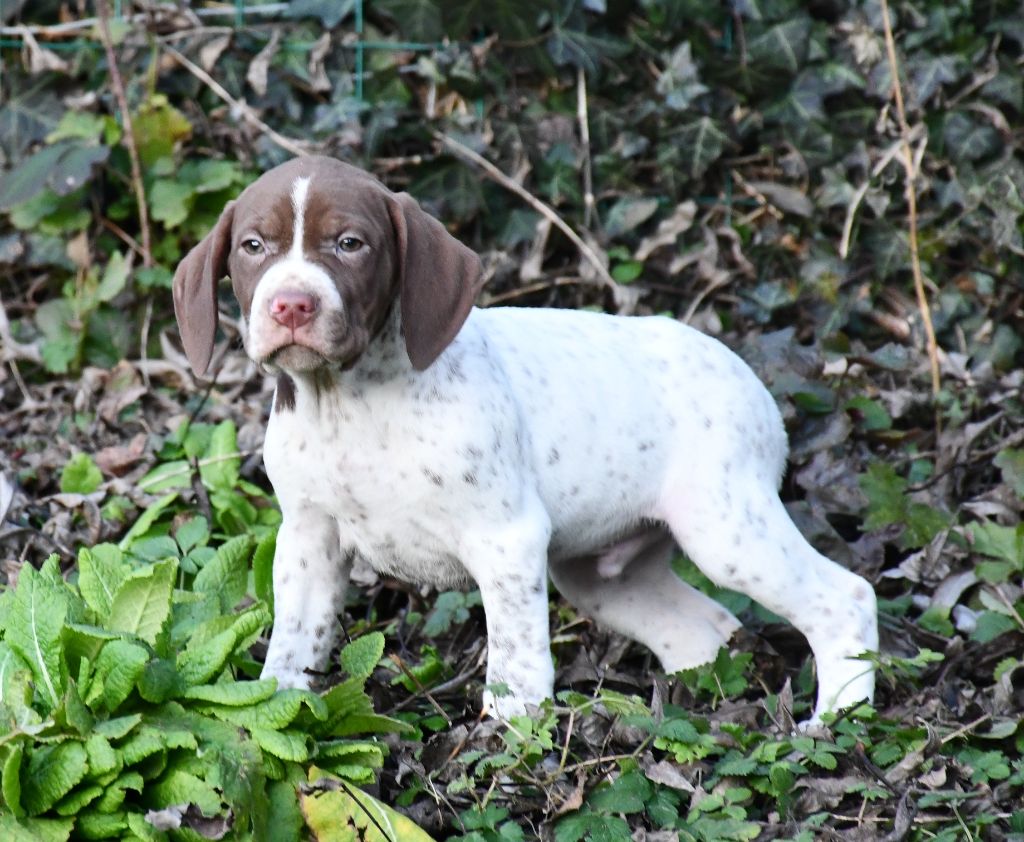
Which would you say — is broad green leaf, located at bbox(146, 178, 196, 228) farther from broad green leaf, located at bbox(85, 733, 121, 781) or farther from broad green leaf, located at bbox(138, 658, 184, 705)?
broad green leaf, located at bbox(85, 733, 121, 781)

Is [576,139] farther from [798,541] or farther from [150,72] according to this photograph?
[798,541]

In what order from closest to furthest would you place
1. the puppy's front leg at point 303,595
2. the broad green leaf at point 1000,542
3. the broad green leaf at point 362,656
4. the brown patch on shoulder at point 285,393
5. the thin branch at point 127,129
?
the broad green leaf at point 362,656, the brown patch on shoulder at point 285,393, the puppy's front leg at point 303,595, the broad green leaf at point 1000,542, the thin branch at point 127,129

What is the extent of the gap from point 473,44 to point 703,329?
5.26ft

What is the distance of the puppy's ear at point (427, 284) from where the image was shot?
3773 millimetres

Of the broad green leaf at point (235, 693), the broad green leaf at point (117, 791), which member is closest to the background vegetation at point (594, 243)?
the broad green leaf at point (235, 693)

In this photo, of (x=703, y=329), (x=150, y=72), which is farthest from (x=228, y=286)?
(x=703, y=329)

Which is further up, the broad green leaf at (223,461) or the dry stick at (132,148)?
the dry stick at (132,148)

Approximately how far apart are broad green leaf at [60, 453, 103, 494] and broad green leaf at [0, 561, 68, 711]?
213cm

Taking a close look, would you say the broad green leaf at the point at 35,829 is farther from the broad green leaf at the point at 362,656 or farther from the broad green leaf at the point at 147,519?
the broad green leaf at the point at 147,519

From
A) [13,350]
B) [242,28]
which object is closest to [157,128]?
[242,28]

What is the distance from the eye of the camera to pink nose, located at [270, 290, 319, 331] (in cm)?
353

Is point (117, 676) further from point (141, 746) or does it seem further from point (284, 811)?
point (284, 811)

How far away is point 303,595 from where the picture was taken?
13.8 feet

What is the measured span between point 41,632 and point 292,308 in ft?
2.98
